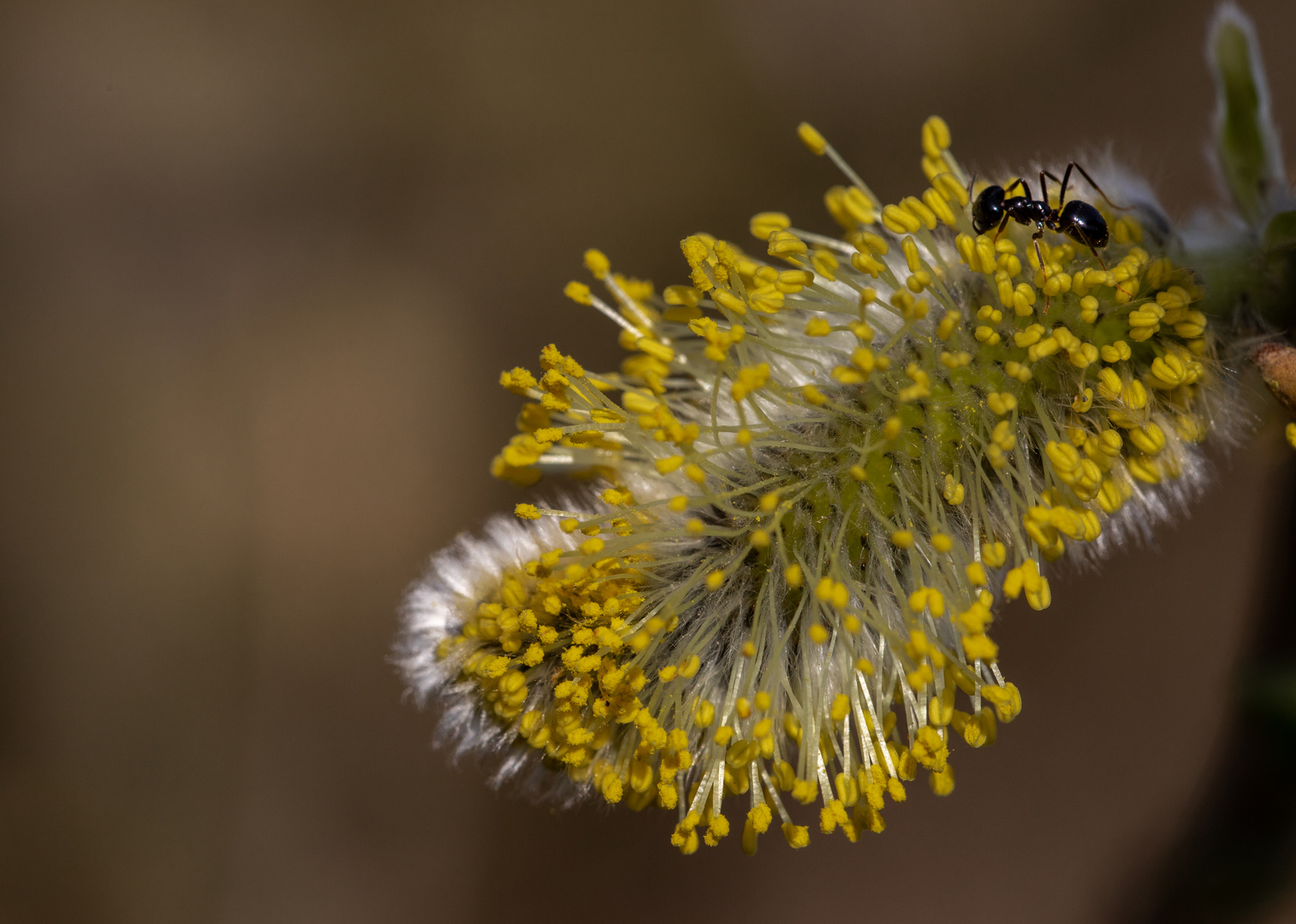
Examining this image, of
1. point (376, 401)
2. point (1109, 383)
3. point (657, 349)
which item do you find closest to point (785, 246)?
point (657, 349)

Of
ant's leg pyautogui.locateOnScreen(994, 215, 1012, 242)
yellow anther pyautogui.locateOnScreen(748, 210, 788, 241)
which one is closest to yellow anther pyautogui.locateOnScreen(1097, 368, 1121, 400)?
ant's leg pyautogui.locateOnScreen(994, 215, 1012, 242)

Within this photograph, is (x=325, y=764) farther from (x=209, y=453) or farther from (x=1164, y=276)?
(x=1164, y=276)

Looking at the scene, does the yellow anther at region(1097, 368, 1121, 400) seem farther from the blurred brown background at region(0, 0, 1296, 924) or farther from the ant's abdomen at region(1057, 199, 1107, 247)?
the blurred brown background at region(0, 0, 1296, 924)

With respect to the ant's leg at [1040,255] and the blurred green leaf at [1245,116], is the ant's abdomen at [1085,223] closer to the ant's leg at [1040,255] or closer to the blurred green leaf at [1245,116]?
the ant's leg at [1040,255]

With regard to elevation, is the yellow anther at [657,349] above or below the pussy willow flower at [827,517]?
above

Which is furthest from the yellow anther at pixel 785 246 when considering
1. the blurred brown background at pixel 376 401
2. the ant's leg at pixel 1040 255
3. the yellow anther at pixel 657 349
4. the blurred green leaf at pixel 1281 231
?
the blurred brown background at pixel 376 401
